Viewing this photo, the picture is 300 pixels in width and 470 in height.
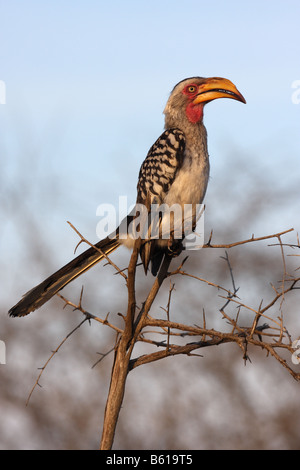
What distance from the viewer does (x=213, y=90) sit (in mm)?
4996

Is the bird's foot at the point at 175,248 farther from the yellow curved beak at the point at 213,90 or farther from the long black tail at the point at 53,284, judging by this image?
the yellow curved beak at the point at 213,90

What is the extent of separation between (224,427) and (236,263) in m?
2.70

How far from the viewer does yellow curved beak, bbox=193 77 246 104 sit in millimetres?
4859

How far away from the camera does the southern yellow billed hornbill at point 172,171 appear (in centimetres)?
411

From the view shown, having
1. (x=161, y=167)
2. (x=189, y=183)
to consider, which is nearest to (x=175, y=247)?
(x=189, y=183)

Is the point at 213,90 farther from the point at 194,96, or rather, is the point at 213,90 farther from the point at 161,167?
the point at 161,167

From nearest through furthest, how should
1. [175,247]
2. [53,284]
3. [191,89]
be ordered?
1. [53,284]
2. [175,247]
3. [191,89]

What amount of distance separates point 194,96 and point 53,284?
205 centimetres

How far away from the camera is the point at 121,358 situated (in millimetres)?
3395

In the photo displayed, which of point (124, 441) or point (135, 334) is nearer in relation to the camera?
point (135, 334)

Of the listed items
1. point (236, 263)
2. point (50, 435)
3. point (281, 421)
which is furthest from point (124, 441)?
point (236, 263)

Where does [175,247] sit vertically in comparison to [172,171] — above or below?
below

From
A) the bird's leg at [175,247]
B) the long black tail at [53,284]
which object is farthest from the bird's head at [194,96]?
the long black tail at [53,284]

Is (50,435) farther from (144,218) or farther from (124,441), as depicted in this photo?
(144,218)
